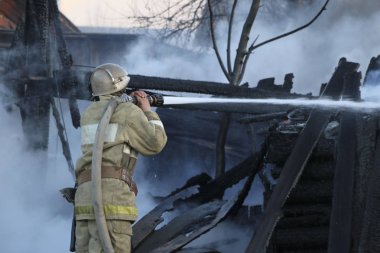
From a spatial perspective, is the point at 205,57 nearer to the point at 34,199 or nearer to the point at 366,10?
the point at 366,10

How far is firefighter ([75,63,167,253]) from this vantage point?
4.02 meters

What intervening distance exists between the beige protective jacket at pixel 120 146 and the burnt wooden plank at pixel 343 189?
1198 mm

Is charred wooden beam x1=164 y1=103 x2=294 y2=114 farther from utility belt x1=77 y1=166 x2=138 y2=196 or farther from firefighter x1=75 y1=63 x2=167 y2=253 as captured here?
utility belt x1=77 y1=166 x2=138 y2=196

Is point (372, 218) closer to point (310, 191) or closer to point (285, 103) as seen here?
point (310, 191)

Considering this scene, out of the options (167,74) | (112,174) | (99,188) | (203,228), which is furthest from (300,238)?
(167,74)

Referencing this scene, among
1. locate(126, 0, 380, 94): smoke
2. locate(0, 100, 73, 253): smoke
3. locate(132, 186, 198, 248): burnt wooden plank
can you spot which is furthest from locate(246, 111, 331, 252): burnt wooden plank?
locate(126, 0, 380, 94): smoke

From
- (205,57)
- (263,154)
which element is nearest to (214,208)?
(263,154)

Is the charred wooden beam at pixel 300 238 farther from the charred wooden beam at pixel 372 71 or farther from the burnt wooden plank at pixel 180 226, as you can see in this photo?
the charred wooden beam at pixel 372 71

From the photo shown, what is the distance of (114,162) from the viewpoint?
409 cm

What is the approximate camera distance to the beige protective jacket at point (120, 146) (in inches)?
159

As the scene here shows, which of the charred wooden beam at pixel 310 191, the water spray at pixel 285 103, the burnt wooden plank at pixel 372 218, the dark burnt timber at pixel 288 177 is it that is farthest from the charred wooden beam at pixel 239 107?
the burnt wooden plank at pixel 372 218

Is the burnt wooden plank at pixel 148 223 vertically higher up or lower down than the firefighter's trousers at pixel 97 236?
lower down

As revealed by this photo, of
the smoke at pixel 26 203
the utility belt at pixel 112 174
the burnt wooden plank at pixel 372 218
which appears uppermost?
the burnt wooden plank at pixel 372 218

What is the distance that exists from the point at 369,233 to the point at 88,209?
5.98 ft
